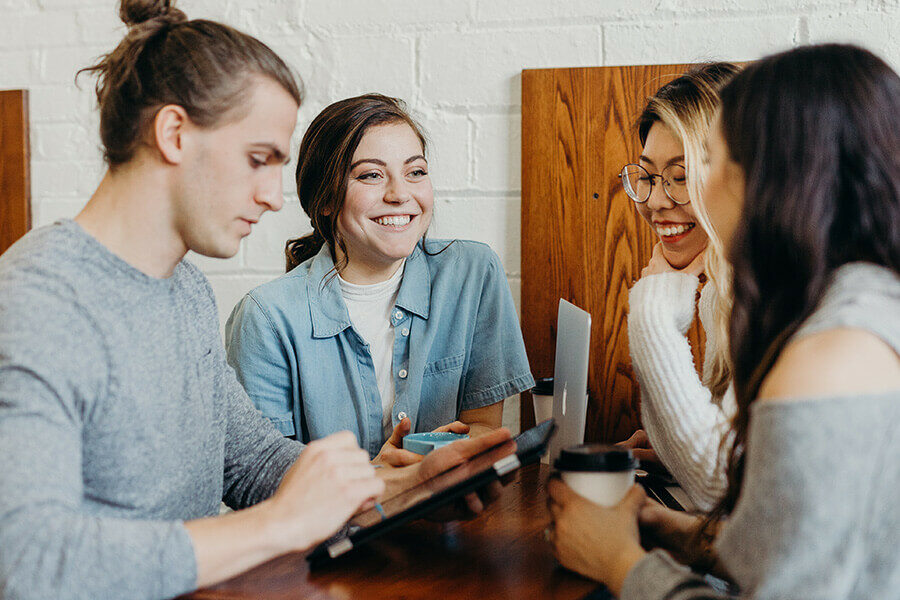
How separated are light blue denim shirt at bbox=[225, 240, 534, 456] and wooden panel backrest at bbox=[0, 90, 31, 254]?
0.80m

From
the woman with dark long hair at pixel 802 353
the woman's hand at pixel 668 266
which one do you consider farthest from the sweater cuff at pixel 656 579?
the woman's hand at pixel 668 266

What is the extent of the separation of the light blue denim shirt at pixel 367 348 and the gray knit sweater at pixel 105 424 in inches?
16.5

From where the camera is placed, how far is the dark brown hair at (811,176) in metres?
0.71

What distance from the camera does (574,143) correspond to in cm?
176

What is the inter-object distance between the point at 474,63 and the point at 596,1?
0.29 metres

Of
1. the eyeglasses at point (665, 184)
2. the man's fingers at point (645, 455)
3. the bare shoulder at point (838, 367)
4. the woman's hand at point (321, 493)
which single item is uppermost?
the eyeglasses at point (665, 184)

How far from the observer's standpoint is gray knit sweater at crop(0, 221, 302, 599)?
0.68 metres

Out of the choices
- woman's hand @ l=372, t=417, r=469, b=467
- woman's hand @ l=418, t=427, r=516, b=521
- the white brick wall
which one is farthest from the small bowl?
the white brick wall

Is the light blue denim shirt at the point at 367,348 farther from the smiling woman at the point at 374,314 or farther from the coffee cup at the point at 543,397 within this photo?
the coffee cup at the point at 543,397

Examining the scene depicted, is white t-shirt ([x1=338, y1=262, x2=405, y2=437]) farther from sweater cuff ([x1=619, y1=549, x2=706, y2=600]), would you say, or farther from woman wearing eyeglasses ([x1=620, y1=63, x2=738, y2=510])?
sweater cuff ([x1=619, y1=549, x2=706, y2=600])

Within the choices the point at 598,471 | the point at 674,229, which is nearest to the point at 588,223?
the point at 674,229

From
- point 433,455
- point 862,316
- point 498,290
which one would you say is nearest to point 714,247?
point 498,290

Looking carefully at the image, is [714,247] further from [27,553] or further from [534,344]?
[27,553]

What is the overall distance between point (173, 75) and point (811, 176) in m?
0.66
